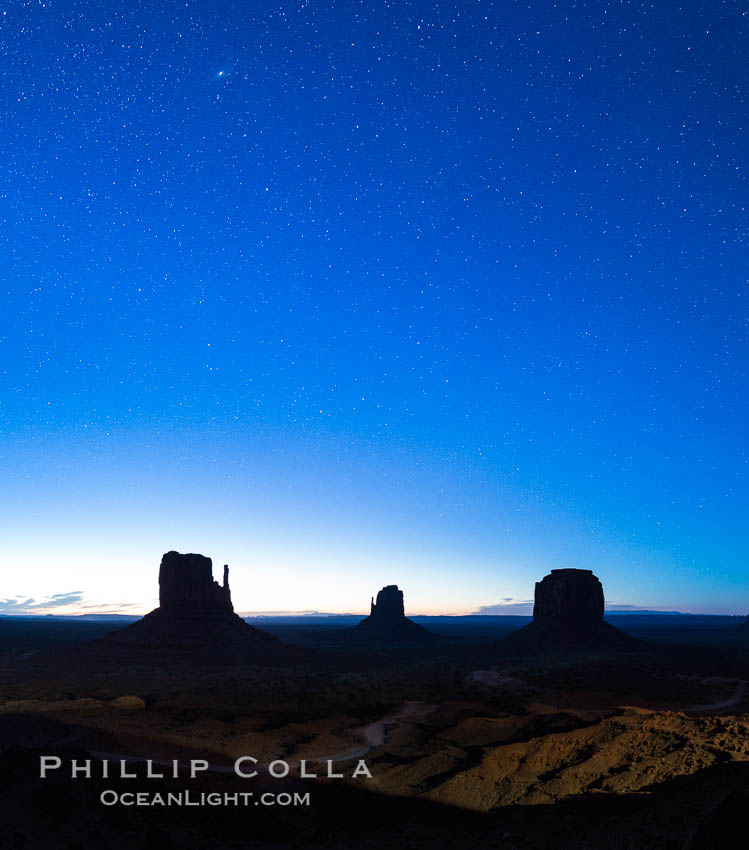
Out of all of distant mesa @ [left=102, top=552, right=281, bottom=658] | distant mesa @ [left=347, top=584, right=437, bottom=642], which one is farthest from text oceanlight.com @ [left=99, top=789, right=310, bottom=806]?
distant mesa @ [left=347, top=584, right=437, bottom=642]

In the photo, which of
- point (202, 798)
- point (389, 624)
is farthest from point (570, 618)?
point (202, 798)

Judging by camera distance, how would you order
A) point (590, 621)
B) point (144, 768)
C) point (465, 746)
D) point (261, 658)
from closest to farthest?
1. point (144, 768)
2. point (465, 746)
3. point (261, 658)
4. point (590, 621)

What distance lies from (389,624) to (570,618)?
60441 millimetres

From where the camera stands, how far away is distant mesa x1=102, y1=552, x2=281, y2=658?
83312mm

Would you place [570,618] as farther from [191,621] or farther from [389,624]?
[191,621]

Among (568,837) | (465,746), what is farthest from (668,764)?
(465,746)

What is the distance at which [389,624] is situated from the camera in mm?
157125

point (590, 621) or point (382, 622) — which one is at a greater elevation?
point (590, 621)

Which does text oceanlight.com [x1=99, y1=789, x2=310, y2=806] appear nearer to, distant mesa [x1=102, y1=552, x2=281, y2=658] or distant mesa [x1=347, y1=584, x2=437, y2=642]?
distant mesa [x1=102, y1=552, x2=281, y2=658]

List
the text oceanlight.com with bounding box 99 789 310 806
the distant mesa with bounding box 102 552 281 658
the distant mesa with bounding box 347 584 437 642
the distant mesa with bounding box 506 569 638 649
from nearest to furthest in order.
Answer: the text oceanlight.com with bounding box 99 789 310 806, the distant mesa with bounding box 102 552 281 658, the distant mesa with bounding box 506 569 638 649, the distant mesa with bounding box 347 584 437 642

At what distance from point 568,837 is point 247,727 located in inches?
992

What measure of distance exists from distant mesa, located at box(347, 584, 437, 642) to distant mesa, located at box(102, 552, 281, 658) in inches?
2419

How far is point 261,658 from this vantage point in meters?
81.3

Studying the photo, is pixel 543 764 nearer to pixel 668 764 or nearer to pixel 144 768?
pixel 668 764
